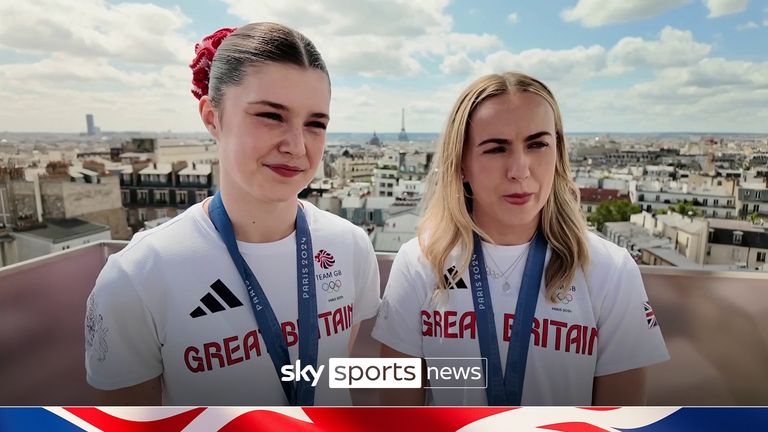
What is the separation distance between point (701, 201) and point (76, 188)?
5.87 ft

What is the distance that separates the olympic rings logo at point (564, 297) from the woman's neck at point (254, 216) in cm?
79

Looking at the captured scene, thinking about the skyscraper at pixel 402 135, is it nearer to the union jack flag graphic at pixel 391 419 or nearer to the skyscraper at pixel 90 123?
the union jack flag graphic at pixel 391 419

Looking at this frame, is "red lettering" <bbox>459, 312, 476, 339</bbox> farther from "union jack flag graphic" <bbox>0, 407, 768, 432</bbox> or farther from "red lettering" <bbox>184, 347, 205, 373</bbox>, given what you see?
"red lettering" <bbox>184, 347, 205, 373</bbox>

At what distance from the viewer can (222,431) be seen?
0.96m

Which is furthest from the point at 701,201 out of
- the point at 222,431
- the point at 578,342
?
the point at 222,431

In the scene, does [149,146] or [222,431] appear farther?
[149,146]

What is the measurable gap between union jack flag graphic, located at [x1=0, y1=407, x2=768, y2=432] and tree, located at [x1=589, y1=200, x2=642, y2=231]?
50 cm

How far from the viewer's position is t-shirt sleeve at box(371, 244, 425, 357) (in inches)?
44.5

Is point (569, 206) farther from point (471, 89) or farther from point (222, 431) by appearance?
point (222, 431)

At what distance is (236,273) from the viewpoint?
103 cm

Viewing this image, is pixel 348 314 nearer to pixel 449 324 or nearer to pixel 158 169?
pixel 449 324

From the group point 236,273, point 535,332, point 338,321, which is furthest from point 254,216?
point 535,332

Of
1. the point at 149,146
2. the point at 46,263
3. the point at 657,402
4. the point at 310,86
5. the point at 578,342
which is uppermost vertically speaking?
the point at 310,86

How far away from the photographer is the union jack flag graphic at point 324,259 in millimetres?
1127
